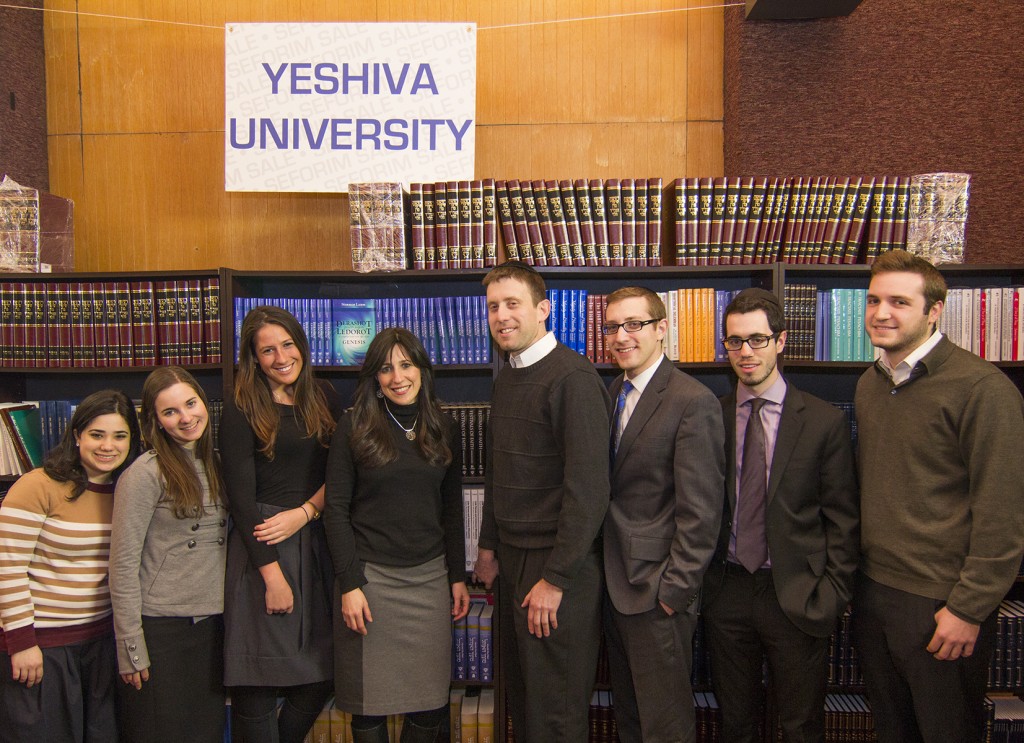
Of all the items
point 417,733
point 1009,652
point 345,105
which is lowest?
point 417,733

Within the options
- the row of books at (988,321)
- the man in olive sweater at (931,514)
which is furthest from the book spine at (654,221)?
the row of books at (988,321)

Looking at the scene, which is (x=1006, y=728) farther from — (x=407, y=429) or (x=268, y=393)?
(x=268, y=393)

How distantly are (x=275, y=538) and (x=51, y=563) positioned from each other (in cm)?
66

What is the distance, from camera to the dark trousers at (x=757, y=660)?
6.37ft

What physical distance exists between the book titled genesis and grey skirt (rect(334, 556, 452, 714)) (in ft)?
3.01

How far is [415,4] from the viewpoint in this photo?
9.96 ft

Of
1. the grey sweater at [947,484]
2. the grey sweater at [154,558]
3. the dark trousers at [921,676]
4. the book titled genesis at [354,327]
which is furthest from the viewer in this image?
the book titled genesis at [354,327]

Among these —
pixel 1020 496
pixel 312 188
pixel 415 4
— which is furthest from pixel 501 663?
pixel 415 4

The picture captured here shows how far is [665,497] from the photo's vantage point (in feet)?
6.14

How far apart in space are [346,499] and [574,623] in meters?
0.78

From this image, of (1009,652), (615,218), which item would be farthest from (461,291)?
(1009,652)

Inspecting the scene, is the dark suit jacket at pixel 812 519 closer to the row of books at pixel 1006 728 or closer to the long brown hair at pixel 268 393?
the row of books at pixel 1006 728

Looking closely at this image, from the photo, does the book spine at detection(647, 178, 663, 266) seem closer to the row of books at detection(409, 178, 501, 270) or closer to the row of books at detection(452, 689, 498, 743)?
the row of books at detection(409, 178, 501, 270)

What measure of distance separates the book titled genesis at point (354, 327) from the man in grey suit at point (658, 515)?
42.7 inches
